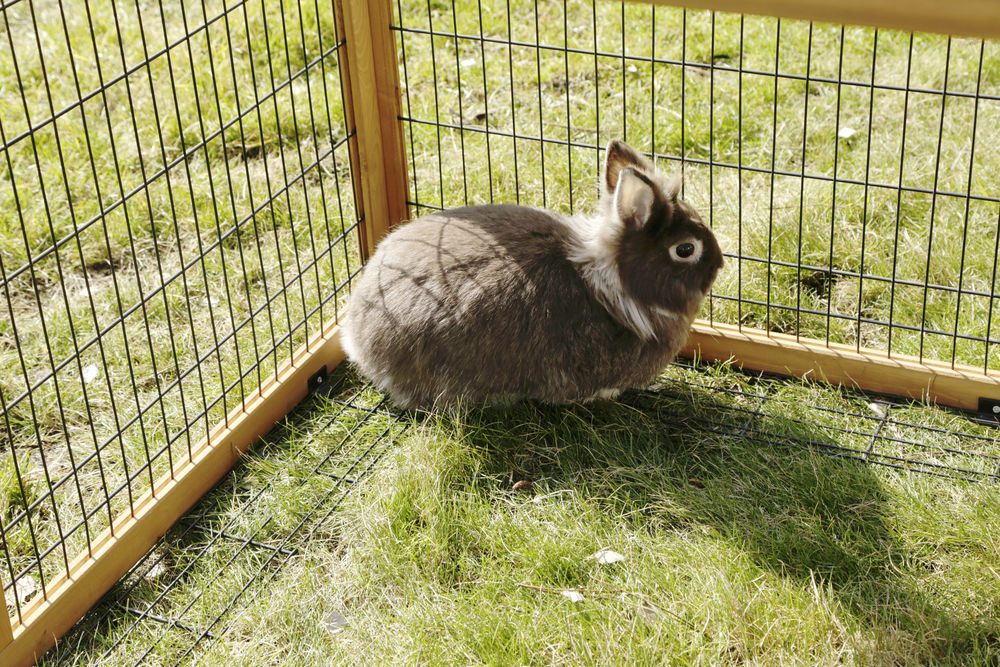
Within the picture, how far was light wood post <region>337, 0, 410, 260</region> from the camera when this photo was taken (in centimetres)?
383

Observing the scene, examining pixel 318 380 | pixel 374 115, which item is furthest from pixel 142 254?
pixel 374 115

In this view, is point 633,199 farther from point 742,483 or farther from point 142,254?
point 142,254

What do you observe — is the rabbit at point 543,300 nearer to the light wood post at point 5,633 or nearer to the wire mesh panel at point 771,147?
the wire mesh panel at point 771,147

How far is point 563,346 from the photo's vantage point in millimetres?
3576

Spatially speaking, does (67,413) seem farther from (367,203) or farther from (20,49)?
(20,49)

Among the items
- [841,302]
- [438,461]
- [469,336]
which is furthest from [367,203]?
[841,302]

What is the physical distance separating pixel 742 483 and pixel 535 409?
68 centimetres

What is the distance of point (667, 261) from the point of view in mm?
3545

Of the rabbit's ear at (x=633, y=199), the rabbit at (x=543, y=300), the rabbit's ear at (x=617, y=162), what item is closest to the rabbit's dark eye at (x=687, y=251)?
the rabbit at (x=543, y=300)

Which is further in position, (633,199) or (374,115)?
(374,115)

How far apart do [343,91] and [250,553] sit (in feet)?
5.01

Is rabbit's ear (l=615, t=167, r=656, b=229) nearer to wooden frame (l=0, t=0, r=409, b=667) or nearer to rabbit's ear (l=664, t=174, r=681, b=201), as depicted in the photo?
rabbit's ear (l=664, t=174, r=681, b=201)

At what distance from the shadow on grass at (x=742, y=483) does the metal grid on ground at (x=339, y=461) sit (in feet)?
0.06

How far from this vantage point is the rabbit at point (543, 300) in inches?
139
